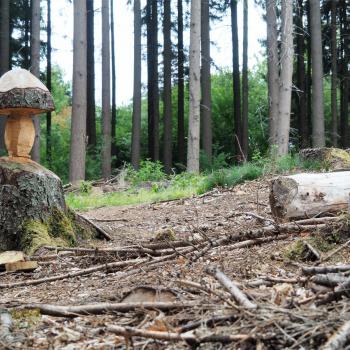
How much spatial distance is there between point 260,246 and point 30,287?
81.8 inches

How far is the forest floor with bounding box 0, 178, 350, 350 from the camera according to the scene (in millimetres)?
2461

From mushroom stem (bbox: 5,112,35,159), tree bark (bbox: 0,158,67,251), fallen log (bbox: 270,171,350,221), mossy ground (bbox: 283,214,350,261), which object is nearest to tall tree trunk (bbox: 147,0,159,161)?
mushroom stem (bbox: 5,112,35,159)

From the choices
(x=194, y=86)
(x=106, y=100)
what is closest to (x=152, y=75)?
(x=106, y=100)

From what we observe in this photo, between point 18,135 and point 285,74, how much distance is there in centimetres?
1027

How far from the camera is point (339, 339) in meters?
2.18

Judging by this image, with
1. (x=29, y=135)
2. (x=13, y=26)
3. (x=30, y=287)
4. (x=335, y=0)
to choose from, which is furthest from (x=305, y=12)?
(x=30, y=287)

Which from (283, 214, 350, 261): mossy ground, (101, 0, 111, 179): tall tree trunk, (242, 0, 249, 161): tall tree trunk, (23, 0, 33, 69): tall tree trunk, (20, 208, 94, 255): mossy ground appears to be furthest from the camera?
(23, 0, 33, 69): tall tree trunk

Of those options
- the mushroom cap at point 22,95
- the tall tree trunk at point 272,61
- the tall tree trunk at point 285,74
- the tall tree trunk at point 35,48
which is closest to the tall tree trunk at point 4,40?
the tall tree trunk at point 35,48

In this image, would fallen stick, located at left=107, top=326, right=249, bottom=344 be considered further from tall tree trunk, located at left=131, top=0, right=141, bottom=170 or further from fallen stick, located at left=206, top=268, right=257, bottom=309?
tall tree trunk, located at left=131, top=0, right=141, bottom=170

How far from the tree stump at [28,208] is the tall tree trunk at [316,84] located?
1337 centimetres

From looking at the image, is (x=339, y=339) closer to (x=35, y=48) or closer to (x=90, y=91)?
(x=35, y=48)

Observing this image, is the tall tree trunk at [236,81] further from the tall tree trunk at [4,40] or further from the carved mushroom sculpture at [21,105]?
the carved mushroom sculpture at [21,105]

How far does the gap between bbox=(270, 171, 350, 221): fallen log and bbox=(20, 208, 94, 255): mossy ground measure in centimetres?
258

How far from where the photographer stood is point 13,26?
2630 cm
